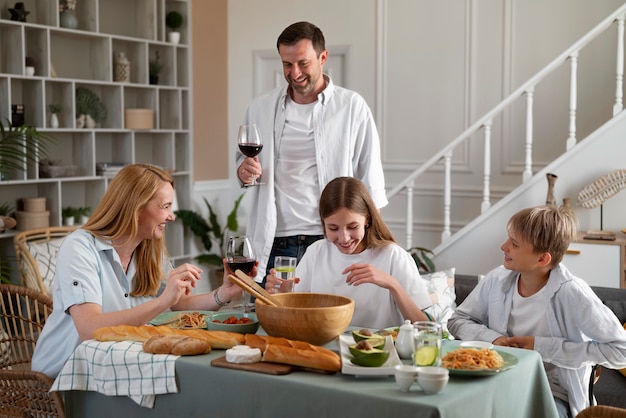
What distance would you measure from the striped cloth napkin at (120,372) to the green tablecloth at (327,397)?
30mm

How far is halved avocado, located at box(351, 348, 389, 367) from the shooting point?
6.19 ft

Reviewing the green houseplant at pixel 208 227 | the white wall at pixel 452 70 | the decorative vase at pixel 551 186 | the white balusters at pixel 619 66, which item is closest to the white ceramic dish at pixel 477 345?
the decorative vase at pixel 551 186

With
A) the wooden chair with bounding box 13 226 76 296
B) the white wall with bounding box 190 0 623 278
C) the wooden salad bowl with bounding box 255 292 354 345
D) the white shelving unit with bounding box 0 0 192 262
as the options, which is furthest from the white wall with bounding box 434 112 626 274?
the wooden salad bowl with bounding box 255 292 354 345

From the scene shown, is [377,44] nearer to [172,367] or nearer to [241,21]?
[241,21]

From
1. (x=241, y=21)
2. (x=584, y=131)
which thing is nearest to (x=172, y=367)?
(x=584, y=131)

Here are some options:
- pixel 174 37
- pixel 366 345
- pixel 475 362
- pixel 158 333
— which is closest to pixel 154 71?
pixel 174 37

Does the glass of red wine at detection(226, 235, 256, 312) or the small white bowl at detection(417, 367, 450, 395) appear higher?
the glass of red wine at detection(226, 235, 256, 312)

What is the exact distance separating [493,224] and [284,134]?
7.93 feet

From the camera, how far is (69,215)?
5801 millimetres

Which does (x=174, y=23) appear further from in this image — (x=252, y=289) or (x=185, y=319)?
(x=252, y=289)

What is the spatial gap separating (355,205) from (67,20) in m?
3.76

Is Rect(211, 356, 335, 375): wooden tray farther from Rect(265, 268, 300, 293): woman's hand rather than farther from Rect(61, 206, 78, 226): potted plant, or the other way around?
Rect(61, 206, 78, 226): potted plant

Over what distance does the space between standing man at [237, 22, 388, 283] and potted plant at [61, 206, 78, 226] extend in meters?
2.74

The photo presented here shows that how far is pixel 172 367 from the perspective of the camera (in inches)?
78.8
